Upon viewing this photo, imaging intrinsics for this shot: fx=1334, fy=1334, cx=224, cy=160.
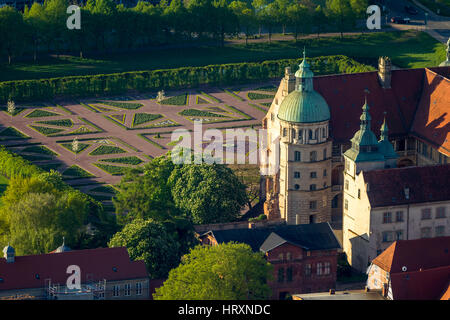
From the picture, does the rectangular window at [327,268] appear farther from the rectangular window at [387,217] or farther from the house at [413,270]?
the rectangular window at [387,217]

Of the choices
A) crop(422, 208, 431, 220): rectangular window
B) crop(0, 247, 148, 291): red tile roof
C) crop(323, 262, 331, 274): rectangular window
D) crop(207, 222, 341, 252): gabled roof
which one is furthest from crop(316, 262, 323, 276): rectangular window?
crop(0, 247, 148, 291): red tile roof

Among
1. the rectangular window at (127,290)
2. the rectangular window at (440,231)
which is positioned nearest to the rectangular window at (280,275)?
the rectangular window at (127,290)

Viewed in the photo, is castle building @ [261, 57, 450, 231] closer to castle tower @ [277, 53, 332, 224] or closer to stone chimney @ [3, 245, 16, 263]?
castle tower @ [277, 53, 332, 224]

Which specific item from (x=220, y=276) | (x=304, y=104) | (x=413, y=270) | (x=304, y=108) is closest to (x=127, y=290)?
(x=220, y=276)

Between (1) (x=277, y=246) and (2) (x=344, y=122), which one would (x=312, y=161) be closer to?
(2) (x=344, y=122)

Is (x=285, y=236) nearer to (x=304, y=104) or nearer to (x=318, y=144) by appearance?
(x=318, y=144)
